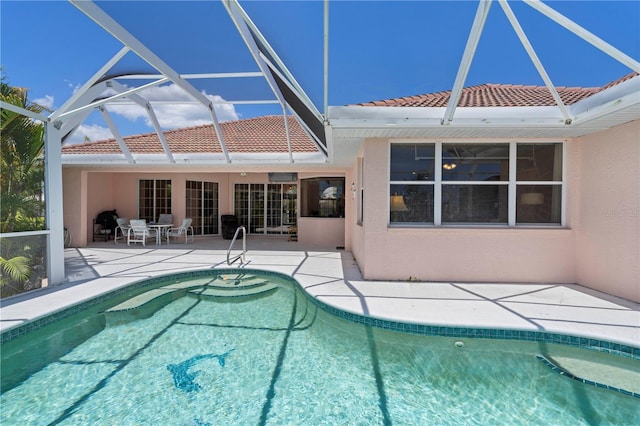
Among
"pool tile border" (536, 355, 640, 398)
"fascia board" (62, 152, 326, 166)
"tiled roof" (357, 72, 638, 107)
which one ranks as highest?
"tiled roof" (357, 72, 638, 107)

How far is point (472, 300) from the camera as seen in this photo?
239 inches

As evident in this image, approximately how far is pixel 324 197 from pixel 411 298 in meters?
8.02

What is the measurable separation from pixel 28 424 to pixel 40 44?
8.01 metres

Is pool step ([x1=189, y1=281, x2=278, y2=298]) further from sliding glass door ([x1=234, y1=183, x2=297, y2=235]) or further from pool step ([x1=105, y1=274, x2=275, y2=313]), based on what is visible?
sliding glass door ([x1=234, y1=183, x2=297, y2=235])

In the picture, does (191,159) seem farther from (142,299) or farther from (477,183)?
(477,183)

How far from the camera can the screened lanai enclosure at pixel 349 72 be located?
4891 mm

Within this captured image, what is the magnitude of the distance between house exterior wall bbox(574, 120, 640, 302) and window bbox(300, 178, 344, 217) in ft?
26.7

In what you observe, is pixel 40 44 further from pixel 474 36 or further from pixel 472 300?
pixel 472 300

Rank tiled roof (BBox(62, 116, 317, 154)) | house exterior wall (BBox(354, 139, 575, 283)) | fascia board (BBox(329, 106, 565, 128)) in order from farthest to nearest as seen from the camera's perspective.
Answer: tiled roof (BBox(62, 116, 317, 154)) → house exterior wall (BBox(354, 139, 575, 283)) → fascia board (BBox(329, 106, 565, 128))

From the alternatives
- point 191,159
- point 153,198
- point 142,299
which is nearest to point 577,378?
point 142,299

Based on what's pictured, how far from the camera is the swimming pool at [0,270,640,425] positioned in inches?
134

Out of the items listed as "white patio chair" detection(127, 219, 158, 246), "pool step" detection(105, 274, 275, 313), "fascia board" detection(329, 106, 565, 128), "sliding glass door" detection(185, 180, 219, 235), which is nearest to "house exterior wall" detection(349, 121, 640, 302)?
"fascia board" detection(329, 106, 565, 128)

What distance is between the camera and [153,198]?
15.2m

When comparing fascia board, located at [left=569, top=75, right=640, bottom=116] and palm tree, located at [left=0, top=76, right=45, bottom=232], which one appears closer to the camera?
fascia board, located at [left=569, top=75, right=640, bottom=116]
